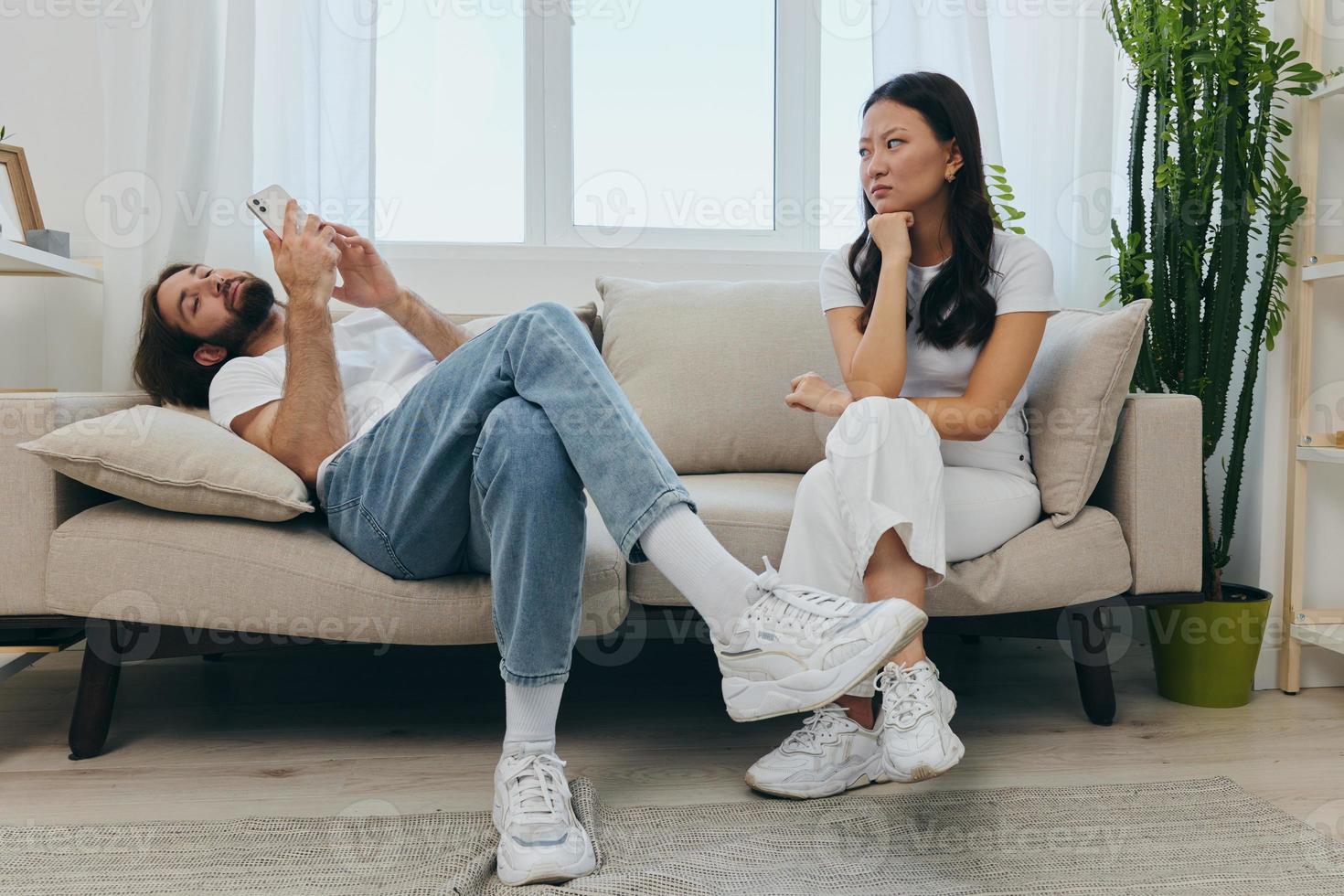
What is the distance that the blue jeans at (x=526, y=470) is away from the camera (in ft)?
3.86

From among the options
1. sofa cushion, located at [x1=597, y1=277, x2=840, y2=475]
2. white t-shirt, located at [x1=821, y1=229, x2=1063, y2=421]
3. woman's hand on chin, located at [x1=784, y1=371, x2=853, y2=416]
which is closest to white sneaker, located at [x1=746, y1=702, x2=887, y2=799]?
woman's hand on chin, located at [x1=784, y1=371, x2=853, y2=416]

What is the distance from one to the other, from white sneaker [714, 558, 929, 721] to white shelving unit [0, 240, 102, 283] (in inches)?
60.5

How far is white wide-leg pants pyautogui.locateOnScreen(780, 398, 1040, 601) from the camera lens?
129cm

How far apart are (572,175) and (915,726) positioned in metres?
1.82

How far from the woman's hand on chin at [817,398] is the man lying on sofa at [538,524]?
0.37 m

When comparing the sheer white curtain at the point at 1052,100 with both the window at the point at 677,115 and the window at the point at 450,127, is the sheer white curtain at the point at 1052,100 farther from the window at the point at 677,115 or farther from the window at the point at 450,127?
the window at the point at 450,127

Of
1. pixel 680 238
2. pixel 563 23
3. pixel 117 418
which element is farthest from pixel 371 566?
pixel 563 23

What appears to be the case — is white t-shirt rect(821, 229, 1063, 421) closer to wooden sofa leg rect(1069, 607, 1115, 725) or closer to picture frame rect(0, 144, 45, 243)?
wooden sofa leg rect(1069, 607, 1115, 725)

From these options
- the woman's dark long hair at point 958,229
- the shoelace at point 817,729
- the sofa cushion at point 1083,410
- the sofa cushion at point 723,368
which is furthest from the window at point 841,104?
the shoelace at point 817,729

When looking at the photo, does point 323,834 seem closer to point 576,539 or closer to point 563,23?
point 576,539

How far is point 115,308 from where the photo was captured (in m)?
2.14

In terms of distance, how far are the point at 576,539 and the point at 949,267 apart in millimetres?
769

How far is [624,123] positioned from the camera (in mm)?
2592

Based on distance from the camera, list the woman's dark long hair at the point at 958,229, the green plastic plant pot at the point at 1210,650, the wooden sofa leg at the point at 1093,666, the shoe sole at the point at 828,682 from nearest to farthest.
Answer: the shoe sole at the point at 828,682 < the woman's dark long hair at the point at 958,229 < the wooden sofa leg at the point at 1093,666 < the green plastic plant pot at the point at 1210,650
